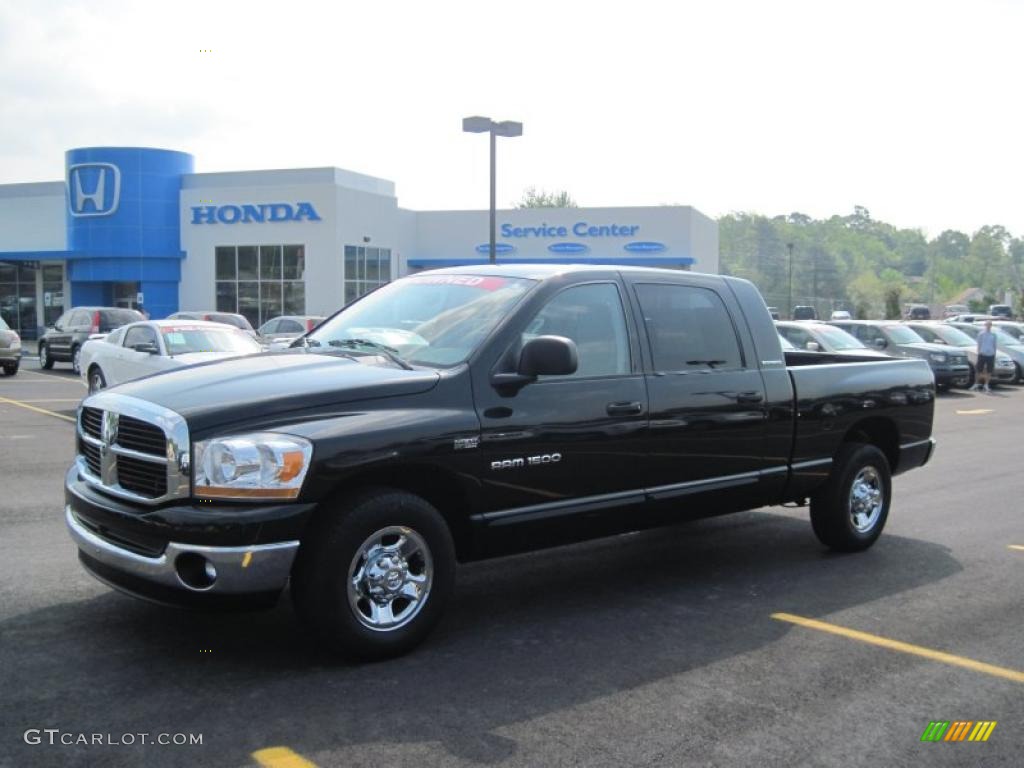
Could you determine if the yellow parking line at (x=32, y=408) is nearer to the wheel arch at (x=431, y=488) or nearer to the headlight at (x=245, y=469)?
the wheel arch at (x=431, y=488)

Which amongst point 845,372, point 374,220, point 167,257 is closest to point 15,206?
point 167,257

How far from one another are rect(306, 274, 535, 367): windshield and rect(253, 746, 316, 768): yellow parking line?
215 centimetres

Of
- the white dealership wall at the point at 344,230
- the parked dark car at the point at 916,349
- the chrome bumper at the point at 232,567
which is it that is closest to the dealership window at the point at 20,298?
the white dealership wall at the point at 344,230

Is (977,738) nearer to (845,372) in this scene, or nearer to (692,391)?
(692,391)

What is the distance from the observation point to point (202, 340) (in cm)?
1512

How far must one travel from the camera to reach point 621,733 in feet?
13.2

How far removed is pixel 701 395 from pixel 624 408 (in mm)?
693

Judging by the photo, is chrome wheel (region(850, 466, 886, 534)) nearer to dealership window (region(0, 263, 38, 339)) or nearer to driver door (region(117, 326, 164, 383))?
driver door (region(117, 326, 164, 383))

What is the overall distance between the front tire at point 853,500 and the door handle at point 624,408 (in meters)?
2.13

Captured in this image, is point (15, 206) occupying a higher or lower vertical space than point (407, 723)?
higher

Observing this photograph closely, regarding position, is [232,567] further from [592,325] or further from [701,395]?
[701,395]

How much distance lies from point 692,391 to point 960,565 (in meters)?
2.56

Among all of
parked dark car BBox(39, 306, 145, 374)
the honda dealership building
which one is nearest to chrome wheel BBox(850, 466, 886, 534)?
parked dark car BBox(39, 306, 145, 374)

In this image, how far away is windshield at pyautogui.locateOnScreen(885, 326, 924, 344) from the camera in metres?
24.7
